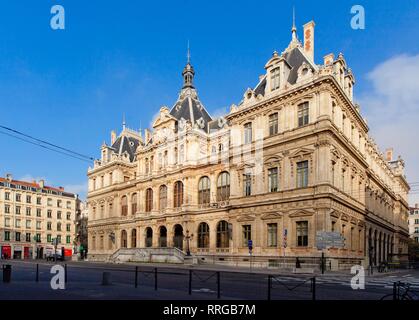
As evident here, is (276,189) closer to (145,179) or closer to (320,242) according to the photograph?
(320,242)

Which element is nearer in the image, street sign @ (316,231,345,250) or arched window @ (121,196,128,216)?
street sign @ (316,231,345,250)

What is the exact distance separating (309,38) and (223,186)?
20.1m

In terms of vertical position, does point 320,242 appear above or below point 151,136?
below

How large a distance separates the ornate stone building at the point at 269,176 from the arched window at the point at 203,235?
12 centimetres

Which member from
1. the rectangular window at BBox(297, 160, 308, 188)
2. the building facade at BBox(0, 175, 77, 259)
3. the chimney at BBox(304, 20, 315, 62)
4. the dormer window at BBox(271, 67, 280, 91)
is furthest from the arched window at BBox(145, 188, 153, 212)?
the building facade at BBox(0, 175, 77, 259)

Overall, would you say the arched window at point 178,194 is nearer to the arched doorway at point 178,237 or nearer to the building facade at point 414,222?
the arched doorway at point 178,237

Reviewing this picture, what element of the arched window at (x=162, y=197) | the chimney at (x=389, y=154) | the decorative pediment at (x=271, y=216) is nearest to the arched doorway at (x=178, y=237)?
the arched window at (x=162, y=197)

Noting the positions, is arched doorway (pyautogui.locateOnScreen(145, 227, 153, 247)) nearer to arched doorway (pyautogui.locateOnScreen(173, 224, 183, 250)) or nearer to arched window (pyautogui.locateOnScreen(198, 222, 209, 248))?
arched doorway (pyautogui.locateOnScreen(173, 224, 183, 250))

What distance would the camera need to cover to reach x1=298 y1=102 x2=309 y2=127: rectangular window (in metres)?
40.1

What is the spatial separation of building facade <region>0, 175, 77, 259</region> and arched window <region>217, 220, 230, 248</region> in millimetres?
55624

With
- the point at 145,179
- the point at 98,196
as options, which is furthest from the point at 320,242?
the point at 98,196

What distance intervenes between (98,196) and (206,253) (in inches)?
1255

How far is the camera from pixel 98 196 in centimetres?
7350

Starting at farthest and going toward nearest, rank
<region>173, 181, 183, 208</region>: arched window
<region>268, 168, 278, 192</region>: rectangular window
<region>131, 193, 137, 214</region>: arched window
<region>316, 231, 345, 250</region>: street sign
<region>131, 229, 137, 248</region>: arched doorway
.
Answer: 1. <region>131, 193, 137, 214</region>: arched window
2. <region>131, 229, 137, 248</region>: arched doorway
3. <region>173, 181, 183, 208</region>: arched window
4. <region>268, 168, 278, 192</region>: rectangular window
5. <region>316, 231, 345, 250</region>: street sign
